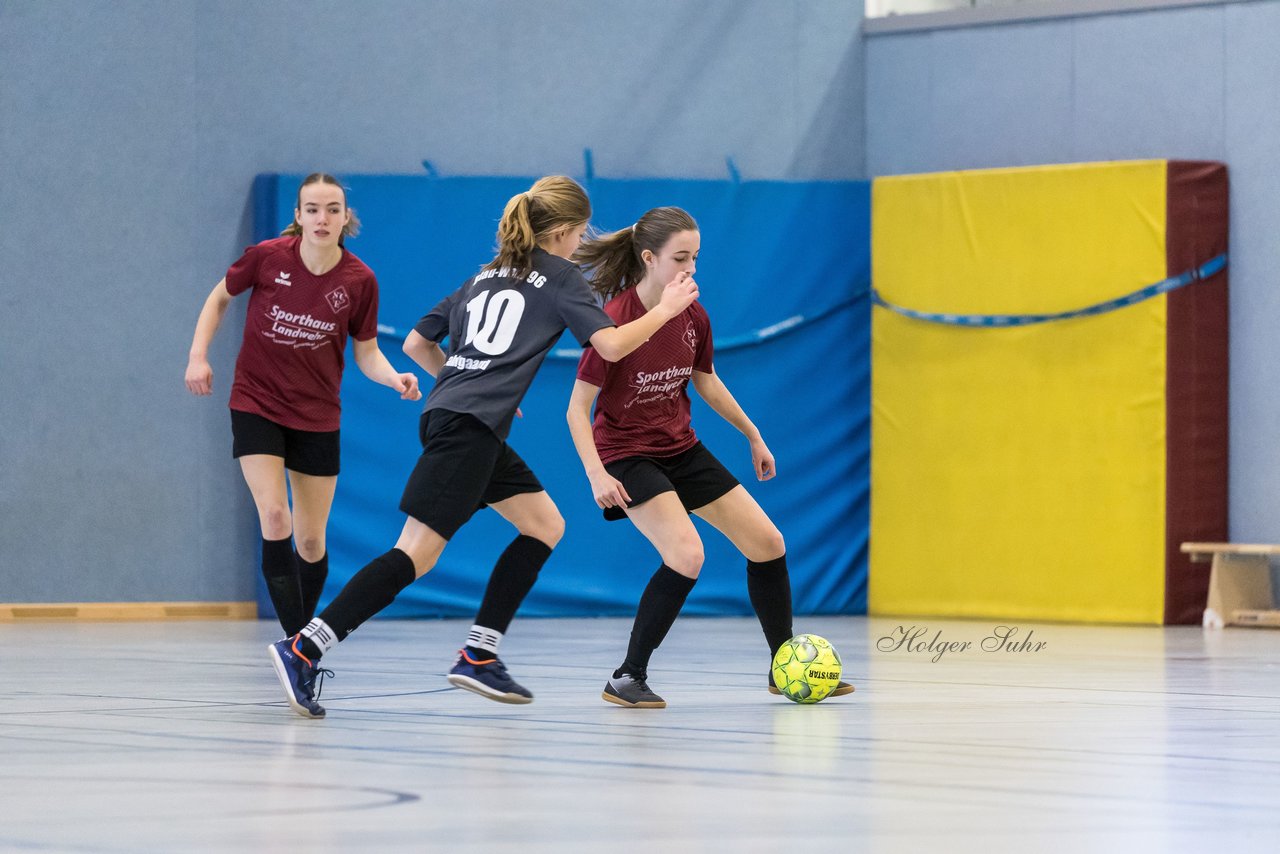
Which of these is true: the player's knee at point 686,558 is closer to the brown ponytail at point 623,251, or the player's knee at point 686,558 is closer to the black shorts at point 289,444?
the brown ponytail at point 623,251

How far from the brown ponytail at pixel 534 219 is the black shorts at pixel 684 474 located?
0.71 metres

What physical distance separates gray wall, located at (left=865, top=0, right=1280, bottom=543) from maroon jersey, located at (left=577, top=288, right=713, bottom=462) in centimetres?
574

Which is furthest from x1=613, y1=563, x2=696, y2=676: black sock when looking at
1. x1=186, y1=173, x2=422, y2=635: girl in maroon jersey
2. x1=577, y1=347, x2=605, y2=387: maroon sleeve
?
x1=186, y1=173, x2=422, y2=635: girl in maroon jersey

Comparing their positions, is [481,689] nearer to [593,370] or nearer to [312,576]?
[593,370]

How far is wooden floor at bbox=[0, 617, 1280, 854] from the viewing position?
3.15 metres

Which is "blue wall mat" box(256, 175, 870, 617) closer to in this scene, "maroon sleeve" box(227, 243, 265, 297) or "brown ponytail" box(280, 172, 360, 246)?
"brown ponytail" box(280, 172, 360, 246)

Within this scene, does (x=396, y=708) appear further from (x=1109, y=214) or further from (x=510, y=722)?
(x=1109, y=214)

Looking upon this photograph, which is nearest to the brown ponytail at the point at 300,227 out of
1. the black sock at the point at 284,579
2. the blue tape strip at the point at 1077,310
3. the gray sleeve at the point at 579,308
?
Result: the black sock at the point at 284,579

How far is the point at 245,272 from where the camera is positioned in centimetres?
664

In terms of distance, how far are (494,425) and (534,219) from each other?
0.67 meters

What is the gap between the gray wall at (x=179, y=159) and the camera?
10.4 m

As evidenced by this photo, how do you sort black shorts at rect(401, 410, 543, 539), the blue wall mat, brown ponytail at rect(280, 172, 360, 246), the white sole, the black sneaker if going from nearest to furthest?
black shorts at rect(401, 410, 543, 539)
the white sole
the black sneaker
brown ponytail at rect(280, 172, 360, 246)
the blue wall mat

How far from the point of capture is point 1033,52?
1138cm

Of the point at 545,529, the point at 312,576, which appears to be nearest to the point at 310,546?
the point at 312,576
